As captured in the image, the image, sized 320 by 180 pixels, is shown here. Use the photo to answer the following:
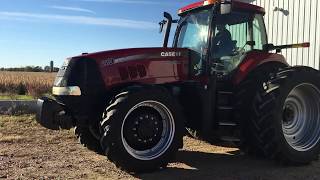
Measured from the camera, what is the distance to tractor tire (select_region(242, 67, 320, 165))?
7.43 meters

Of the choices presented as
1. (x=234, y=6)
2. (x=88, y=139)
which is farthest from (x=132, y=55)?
(x=234, y=6)

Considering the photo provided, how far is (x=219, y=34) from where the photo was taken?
26.3ft

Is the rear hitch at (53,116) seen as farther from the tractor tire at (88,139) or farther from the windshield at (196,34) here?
the windshield at (196,34)

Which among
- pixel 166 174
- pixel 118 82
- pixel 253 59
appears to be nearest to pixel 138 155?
pixel 166 174

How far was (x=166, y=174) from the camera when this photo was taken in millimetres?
6934

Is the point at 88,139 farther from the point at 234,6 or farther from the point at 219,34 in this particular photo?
the point at 234,6

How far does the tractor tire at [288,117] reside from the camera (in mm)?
7430

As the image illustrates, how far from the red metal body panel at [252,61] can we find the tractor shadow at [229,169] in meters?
1.35

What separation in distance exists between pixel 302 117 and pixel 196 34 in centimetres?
229

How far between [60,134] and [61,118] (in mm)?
3870

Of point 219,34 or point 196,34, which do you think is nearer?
point 219,34

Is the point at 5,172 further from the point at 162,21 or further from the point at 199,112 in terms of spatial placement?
the point at 162,21

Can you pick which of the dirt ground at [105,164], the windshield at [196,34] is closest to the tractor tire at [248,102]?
the dirt ground at [105,164]

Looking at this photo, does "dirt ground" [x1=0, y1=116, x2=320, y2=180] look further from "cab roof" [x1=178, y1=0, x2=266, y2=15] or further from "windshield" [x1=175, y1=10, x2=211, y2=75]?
"cab roof" [x1=178, y1=0, x2=266, y2=15]
